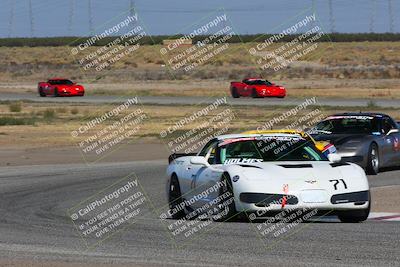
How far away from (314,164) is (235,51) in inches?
4835

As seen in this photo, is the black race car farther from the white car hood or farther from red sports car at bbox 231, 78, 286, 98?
red sports car at bbox 231, 78, 286, 98

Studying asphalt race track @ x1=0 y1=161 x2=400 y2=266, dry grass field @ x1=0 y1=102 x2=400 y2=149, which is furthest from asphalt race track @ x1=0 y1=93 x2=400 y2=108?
asphalt race track @ x1=0 y1=161 x2=400 y2=266

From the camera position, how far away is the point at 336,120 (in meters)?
24.8

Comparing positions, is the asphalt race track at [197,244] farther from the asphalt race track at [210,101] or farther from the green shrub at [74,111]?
the asphalt race track at [210,101]

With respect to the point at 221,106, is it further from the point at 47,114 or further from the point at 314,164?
the point at 314,164

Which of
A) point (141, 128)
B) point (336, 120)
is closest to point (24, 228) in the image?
point (336, 120)

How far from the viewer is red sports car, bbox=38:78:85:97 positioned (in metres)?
70.5

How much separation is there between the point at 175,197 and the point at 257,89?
49.5 metres

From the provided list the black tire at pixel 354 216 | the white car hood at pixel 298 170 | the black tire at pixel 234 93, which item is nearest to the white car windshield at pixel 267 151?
the white car hood at pixel 298 170

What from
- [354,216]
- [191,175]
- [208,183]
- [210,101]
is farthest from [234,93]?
[354,216]

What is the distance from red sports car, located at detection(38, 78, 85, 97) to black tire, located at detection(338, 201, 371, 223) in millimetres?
55809

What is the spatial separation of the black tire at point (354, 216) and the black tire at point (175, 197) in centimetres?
235

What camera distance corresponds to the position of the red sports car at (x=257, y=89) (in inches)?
2554

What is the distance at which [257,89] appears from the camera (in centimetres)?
6594
